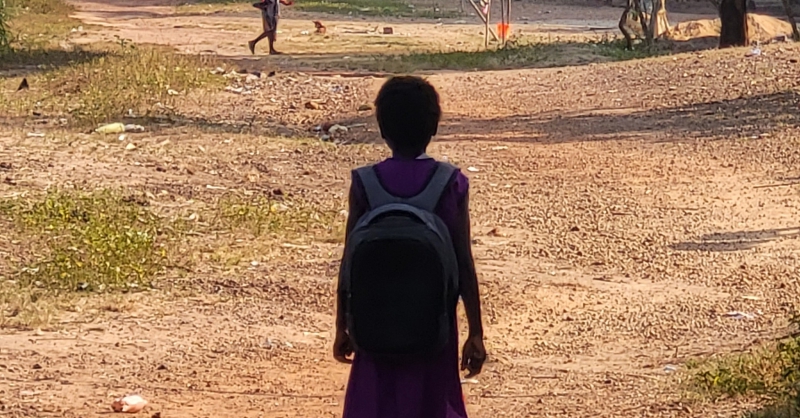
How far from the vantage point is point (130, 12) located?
32.1 meters

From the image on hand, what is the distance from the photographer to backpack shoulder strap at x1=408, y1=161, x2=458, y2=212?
330cm

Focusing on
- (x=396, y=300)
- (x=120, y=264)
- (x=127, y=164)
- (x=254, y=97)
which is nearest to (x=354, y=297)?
(x=396, y=300)

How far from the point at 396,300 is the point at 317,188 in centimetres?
657

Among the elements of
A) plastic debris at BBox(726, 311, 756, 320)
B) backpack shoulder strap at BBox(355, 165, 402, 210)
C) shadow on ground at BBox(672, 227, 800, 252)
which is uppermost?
backpack shoulder strap at BBox(355, 165, 402, 210)

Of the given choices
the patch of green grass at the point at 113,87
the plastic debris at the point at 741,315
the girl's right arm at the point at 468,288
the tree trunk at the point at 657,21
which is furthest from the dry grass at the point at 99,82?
the girl's right arm at the point at 468,288

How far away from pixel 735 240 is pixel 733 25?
1005 cm

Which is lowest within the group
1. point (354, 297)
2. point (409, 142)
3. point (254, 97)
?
point (254, 97)

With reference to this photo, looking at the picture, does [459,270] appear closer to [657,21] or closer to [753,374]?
[753,374]

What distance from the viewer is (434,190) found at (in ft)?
10.9

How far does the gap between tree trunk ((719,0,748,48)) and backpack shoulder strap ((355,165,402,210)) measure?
48.5 feet

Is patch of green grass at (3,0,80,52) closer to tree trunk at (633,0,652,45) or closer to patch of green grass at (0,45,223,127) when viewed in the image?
patch of green grass at (0,45,223,127)

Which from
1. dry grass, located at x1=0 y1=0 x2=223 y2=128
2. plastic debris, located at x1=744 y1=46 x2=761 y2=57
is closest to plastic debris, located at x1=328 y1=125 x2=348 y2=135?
dry grass, located at x1=0 y1=0 x2=223 y2=128

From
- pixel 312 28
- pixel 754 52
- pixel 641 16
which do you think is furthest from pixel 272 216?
pixel 312 28

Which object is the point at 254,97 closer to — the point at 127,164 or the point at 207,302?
the point at 127,164
